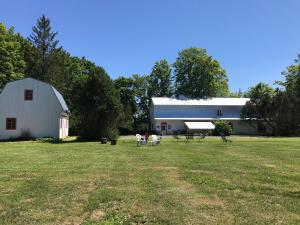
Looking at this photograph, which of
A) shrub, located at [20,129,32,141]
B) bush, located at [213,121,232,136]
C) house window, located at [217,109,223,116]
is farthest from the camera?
house window, located at [217,109,223,116]

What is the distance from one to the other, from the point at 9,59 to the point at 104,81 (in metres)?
22.8

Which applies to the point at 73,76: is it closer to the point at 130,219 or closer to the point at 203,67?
the point at 203,67

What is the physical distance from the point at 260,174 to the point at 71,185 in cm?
575

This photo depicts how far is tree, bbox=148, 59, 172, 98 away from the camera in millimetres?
77938

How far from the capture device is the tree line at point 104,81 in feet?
117

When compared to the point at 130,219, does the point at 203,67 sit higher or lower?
higher

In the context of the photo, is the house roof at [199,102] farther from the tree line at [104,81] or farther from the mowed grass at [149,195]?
the mowed grass at [149,195]

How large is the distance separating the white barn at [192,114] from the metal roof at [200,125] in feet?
7.27

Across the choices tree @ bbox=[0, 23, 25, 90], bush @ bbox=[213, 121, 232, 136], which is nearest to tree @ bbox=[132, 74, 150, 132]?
bush @ bbox=[213, 121, 232, 136]

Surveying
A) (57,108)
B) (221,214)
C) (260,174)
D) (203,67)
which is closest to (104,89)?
(57,108)

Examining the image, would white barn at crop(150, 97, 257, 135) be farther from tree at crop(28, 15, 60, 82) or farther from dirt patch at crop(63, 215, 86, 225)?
dirt patch at crop(63, 215, 86, 225)

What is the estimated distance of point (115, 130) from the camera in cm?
3625

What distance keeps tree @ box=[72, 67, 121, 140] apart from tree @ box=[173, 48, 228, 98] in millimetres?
44004

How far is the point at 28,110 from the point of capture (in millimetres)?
38781
